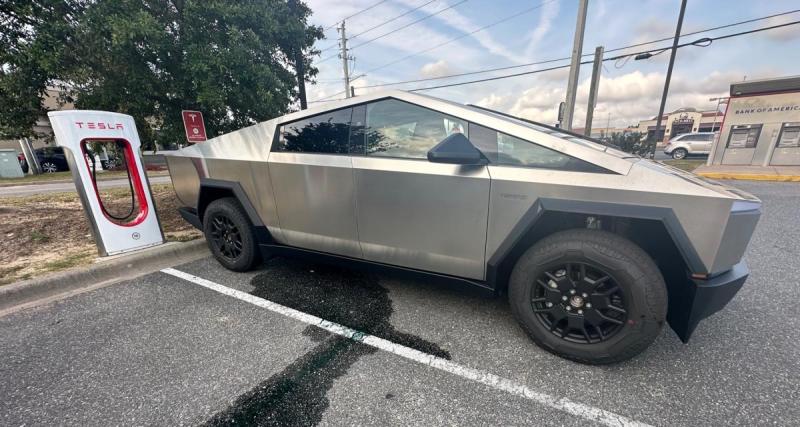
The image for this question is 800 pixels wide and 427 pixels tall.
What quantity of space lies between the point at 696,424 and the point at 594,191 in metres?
1.22

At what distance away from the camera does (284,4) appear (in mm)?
5211

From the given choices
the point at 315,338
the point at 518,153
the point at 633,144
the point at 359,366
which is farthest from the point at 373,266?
the point at 633,144

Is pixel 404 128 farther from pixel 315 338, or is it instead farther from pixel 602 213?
pixel 315 338

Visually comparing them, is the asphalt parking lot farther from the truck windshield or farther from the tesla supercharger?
the truck windshield

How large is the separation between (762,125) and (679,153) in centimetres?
681

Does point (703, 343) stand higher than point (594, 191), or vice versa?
point (594, 191)

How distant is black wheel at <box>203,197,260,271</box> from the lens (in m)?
3.12

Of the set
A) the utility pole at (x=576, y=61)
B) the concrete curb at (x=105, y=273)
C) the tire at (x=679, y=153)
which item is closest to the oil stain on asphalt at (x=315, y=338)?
the concrete curb at (x=105, y=273)

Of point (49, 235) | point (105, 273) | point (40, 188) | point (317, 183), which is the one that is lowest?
point (40, 188)

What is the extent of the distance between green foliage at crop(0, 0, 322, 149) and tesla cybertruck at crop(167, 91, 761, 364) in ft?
7.13

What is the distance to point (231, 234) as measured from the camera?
323 centimetres

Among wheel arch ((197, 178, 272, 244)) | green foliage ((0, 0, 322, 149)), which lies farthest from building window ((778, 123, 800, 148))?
wheel arch ((197, 178, 272, 244))

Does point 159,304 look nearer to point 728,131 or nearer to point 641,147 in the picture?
point 728,131

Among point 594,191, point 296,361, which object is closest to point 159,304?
point 296,361
